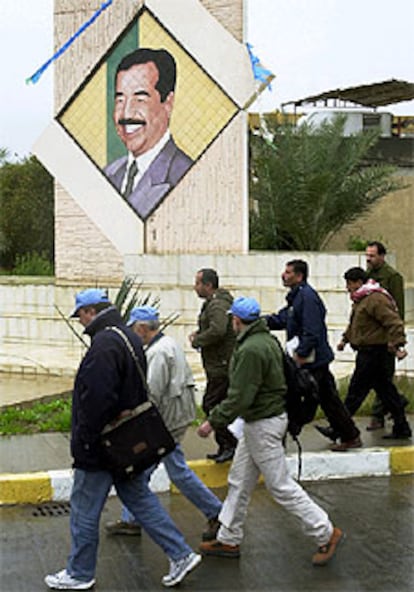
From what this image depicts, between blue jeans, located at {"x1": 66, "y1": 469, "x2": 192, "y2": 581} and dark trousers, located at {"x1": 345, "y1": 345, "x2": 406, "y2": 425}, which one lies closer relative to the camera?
blue jeans, located at {"x1": 66, "y1": 469, "x2": 192, "y2": 581}

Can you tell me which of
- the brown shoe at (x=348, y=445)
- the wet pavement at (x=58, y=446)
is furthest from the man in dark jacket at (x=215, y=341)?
the brown shoe at (x=348, y=445)

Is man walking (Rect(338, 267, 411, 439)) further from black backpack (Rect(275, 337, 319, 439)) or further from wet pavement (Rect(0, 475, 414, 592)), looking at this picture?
black backpack (Rect(275, 337, 319, 439))

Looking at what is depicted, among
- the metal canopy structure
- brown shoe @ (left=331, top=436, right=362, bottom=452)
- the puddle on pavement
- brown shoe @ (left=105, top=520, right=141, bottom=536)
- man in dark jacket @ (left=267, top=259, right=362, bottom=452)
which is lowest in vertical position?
brown shoe @ (left=105, top=520, right=141, bottom=536)

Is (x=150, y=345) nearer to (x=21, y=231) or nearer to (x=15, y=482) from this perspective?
(x=15, y=482)

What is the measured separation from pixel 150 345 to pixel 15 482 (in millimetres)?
1769

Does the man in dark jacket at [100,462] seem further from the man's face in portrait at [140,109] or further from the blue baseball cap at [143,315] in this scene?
the man's face in portrait at [140,109]

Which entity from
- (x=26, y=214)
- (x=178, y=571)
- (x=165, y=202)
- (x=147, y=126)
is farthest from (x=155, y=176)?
(x=26, y=214)

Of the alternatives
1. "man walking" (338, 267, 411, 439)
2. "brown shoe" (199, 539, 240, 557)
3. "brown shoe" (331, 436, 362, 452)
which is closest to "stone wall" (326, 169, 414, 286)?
"man walking" (338, 267, 411, 439)

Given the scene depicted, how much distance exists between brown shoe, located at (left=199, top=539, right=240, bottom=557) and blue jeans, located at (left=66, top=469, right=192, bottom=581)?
1.54 feet

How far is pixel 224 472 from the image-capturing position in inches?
286

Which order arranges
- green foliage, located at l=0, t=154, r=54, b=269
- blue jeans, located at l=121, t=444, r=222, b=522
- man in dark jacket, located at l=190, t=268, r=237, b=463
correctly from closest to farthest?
blue jeans, located at l=121, t=444, r=222, b=522
man in dark jacket, located at l=190, t=268, r=237, b=463
green foliage, located at l=0, t=154, r=54, b=269

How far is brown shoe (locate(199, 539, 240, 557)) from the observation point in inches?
216

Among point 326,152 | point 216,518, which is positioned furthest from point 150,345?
point 326,152

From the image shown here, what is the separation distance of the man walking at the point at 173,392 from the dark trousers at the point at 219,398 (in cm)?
141
